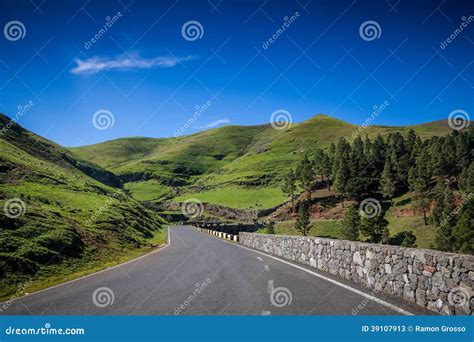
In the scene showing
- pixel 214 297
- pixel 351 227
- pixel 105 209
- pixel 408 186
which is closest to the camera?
pixel 214 297

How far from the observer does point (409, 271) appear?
806 cm

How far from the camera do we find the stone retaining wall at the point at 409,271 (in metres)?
6.46

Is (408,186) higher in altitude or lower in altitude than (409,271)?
higher

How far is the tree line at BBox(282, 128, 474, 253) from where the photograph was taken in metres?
68.1

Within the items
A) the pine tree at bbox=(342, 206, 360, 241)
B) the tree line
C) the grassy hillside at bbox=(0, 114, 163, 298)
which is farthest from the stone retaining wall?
the pine tree at bbox=(342, 206, 360, 241)

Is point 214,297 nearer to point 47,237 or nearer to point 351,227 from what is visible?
point 47,237

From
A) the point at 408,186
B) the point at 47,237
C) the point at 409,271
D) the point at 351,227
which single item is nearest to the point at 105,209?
the point at 47,237

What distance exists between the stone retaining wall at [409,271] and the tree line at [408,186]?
5618 cm

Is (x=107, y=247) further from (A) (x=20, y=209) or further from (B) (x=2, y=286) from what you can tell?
(B) (x=2, y=286)

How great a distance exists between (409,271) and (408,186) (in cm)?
10713

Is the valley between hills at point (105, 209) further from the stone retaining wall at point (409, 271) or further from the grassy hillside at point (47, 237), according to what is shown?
the stone retaining wall at point (409, 271)

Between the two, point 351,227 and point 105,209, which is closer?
point 105,209

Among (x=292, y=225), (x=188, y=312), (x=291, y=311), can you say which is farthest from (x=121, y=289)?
(x=292, y=225)

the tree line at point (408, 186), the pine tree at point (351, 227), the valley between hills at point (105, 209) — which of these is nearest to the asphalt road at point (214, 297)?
the valley between hills at point (105, 209)
